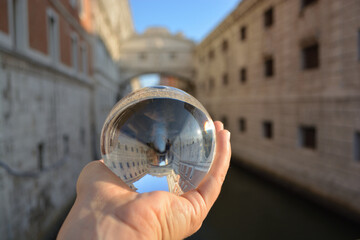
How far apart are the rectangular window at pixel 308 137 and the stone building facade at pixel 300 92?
4 centimetres

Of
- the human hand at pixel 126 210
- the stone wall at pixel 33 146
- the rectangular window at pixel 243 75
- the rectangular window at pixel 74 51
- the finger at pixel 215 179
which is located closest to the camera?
the human hand at pixel 126 210

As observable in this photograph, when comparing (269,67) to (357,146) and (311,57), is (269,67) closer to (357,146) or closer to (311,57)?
(311,57)

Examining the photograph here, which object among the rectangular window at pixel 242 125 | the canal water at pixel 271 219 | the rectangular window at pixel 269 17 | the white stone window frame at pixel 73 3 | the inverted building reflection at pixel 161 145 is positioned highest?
the white stone window frame at pixel 73 3

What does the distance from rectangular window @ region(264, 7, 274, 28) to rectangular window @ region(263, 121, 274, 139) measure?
15.1ft

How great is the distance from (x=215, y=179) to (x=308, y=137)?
828 cm

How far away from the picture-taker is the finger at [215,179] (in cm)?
144

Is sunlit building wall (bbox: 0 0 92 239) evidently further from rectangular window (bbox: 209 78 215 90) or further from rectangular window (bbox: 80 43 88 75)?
rectangular window (bbox: 209 78 215 90)

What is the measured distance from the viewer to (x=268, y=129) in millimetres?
11273

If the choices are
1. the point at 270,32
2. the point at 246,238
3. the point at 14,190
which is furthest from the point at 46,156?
the point at 270,32

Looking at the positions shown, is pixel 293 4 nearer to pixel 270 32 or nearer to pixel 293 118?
pixel 270 32

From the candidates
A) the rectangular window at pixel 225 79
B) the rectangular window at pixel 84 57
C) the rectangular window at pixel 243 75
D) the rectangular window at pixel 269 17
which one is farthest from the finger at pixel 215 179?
the rectangular window at pixel 225 79

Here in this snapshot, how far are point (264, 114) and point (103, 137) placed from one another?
10.8 metres

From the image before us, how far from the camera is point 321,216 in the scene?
721cm

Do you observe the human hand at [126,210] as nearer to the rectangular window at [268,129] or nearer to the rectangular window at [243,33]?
the rectangular window at [268,129]
